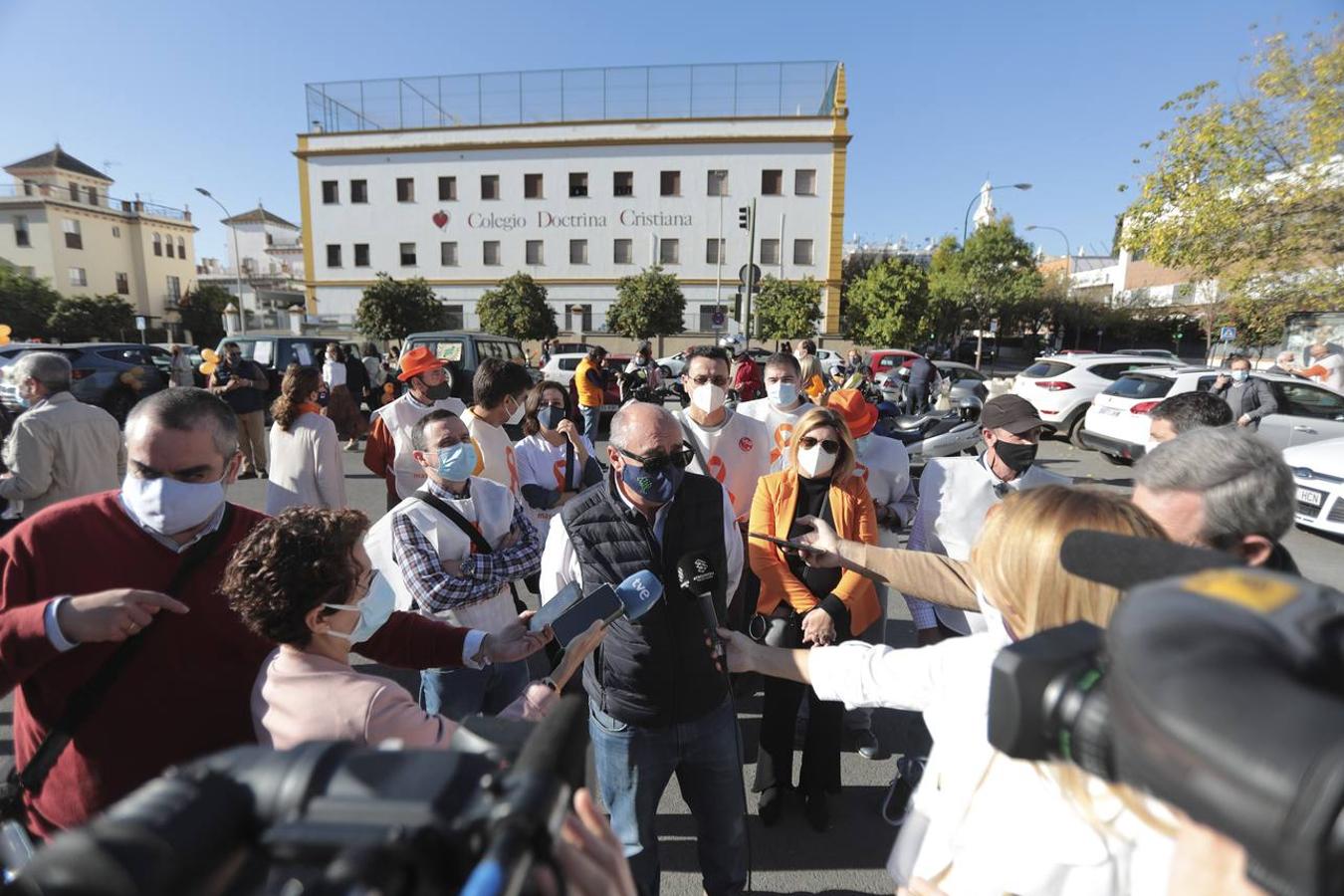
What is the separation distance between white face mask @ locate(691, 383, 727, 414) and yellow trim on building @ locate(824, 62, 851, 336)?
34379mm

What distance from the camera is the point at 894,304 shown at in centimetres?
2959

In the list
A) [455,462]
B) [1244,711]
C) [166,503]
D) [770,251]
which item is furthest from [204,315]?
[1244,711]

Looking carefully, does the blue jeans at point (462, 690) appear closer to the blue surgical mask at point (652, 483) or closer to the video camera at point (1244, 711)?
the blue surgical mask at point (652, 483)

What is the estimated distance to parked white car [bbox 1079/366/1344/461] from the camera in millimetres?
9008

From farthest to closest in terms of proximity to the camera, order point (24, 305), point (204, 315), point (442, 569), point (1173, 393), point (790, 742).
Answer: point (204, 315)
point (24, 305)
point (1173, 393)
point (790, 742)
point (442, 569)

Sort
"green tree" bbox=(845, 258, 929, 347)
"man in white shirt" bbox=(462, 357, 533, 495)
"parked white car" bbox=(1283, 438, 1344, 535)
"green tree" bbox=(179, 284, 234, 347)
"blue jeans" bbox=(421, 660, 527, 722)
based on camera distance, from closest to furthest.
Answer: "blue jeans" bbox=(421, 660, 527, 722) → "man in white shirt" bbox=(462, 357, 533, 495) → "parked white car" bbox=(1283, 438, 1344, 535) → "green tree" bbox=(845, 258, 929, 347) → "green tree" bbox=(179, 284, 234, 347)

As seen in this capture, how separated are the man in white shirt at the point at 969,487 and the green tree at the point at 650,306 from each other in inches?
1224

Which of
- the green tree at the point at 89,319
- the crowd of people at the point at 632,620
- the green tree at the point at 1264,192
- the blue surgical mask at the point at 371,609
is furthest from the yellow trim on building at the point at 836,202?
the green tree at the point at 89,319

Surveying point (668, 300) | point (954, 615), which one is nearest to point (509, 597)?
point (954, 615)

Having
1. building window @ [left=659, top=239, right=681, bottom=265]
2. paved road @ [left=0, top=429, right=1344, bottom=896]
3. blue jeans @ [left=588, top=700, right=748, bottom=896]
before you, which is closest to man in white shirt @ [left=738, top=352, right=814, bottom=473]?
paved road @ [left=0, top=429, right=1344, bottom=896]

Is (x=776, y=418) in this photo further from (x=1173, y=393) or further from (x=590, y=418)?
(x=1173, y=393)

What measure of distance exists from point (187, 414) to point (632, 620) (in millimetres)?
1466

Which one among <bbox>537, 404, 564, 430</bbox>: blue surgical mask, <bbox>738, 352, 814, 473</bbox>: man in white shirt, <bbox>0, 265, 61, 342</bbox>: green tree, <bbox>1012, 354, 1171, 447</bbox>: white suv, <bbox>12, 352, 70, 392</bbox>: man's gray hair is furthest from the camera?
<bbox>0, 265, 61, 342</bbox>: green tree

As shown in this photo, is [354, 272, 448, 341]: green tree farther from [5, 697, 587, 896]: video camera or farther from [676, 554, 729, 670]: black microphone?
[5, 697, 587, 896]: video camera
